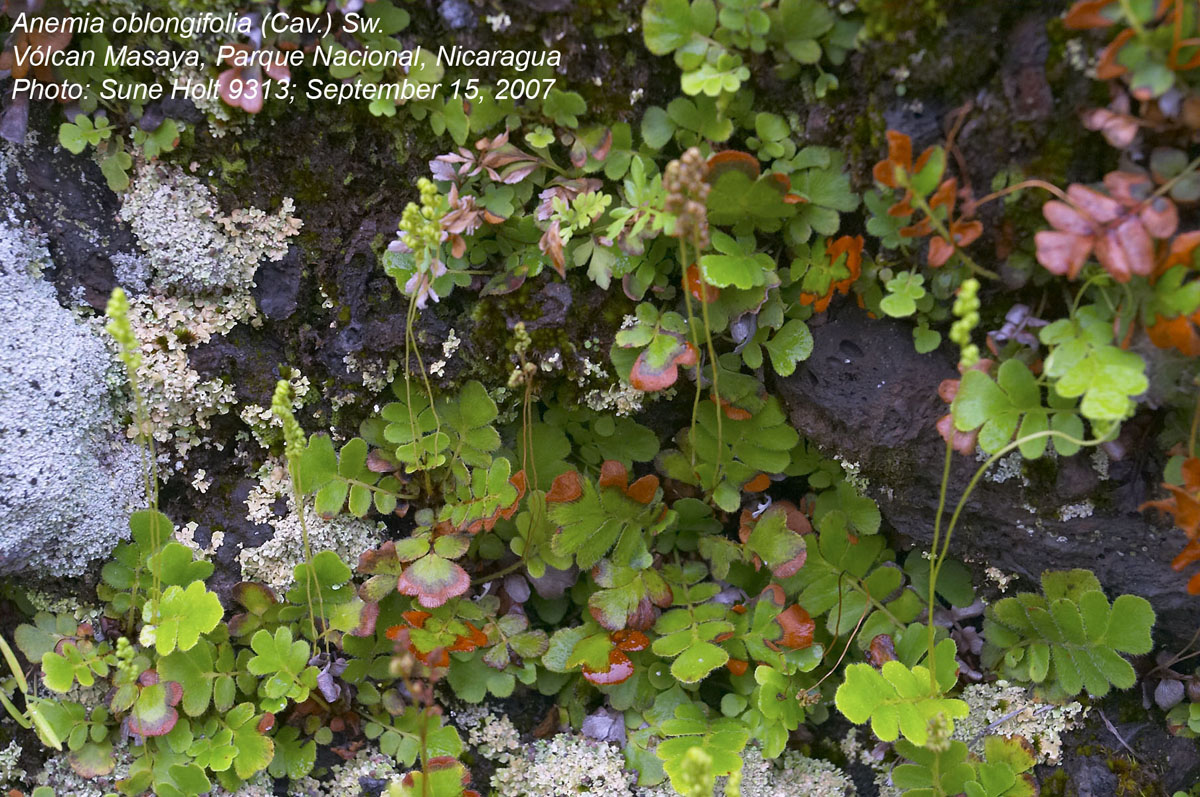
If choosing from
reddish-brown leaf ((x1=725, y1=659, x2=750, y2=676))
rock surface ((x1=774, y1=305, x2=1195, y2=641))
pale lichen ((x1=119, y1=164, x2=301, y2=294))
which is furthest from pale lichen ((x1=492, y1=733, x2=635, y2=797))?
pale lichen ((x1=119, y1=164, x2=301, y2=294))

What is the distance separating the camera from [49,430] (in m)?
1.78

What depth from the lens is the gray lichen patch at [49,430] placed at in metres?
1.75

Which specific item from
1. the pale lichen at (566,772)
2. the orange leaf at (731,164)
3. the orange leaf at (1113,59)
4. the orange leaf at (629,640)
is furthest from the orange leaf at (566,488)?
the orange leaf at (1113,59)

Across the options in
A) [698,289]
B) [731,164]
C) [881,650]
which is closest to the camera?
[731,164]

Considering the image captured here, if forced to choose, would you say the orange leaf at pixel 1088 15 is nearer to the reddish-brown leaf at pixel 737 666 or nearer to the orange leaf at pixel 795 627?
the orange leaf at pixel 795 627

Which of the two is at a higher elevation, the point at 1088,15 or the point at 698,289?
the point at 1088,15

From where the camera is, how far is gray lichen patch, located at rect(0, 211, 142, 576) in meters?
1.75

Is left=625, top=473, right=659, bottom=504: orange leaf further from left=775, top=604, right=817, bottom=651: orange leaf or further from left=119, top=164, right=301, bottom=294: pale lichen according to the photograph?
left=119, top=164, right=301, bottom=294: pale lichen

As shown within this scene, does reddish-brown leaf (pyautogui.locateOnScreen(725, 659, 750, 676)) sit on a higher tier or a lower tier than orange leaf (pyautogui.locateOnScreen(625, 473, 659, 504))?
lower

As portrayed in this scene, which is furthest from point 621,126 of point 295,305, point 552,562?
point 552,562

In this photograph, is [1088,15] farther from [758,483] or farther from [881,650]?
[881,650]

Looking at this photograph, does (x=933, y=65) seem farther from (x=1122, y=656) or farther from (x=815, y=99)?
(x=1122, y=656)

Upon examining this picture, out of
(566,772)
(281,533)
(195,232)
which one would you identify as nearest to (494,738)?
(566,772)

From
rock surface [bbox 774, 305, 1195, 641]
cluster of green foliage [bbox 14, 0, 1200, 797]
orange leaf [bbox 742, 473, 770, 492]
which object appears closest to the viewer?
cluster of green foliage [bbox 14, 0, 1200, 797]
